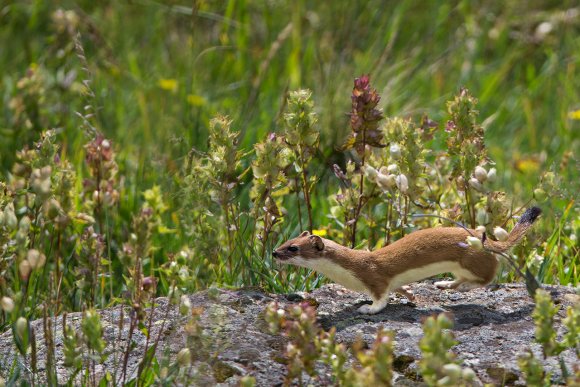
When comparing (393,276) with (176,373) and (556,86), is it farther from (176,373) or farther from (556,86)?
(556,86)

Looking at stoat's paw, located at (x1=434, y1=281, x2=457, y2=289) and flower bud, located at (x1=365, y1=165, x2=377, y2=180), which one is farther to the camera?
stoat's paw, located at (x1=434, y1=281, x2=457, y2=289)

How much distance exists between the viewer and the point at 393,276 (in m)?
4.00

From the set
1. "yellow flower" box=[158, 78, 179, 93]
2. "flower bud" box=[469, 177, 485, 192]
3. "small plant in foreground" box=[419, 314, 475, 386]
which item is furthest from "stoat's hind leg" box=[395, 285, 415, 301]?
"yellow flower" box=[158, 78, 179, 93]

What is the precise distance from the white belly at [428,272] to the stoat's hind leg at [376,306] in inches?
1.9

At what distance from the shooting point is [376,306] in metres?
3.98

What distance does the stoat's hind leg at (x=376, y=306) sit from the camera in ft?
13.0

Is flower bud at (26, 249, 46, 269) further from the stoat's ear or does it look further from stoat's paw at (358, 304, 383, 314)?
stoat's paw at (358, 304, 383, 314)

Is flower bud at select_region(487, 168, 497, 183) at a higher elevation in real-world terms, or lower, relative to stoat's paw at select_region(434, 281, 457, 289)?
higher

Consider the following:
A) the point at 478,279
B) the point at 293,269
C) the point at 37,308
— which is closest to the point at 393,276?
the point at 478,279

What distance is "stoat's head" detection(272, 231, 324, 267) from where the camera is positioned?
13.1 ft

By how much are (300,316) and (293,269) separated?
5.24 feet

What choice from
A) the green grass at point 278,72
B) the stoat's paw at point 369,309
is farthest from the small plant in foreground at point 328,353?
the green grass at point 278,72

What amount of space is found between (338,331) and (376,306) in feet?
0.91

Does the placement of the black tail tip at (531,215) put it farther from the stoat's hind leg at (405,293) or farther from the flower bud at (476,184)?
the stoat's hind leg at (405,293)
